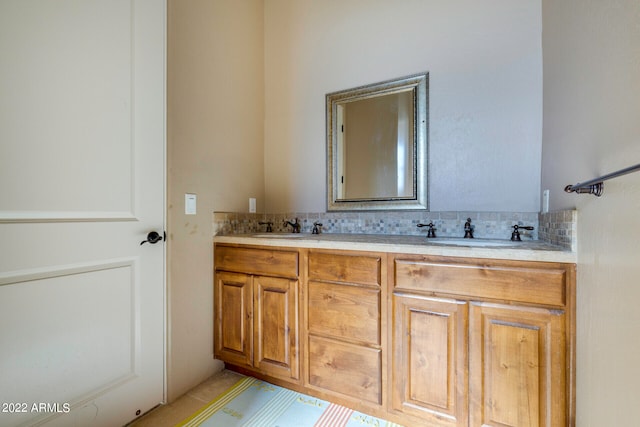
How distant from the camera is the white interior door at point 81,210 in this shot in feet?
3.28

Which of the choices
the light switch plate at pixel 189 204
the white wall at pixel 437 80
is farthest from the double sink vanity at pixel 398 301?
the light switch plate at pixel 189 204

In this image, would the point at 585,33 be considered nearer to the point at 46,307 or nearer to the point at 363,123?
the point at 363,123

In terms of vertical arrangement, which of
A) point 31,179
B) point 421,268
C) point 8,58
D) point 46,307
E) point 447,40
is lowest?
point 46,307

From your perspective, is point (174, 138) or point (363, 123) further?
point (363, 123)

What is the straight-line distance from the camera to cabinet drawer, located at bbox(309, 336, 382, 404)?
1317mm

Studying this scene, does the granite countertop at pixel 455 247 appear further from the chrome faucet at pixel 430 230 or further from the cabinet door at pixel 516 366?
the chrome faucet at pixel 430 230

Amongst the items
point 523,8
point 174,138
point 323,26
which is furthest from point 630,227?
Result: point 323,26

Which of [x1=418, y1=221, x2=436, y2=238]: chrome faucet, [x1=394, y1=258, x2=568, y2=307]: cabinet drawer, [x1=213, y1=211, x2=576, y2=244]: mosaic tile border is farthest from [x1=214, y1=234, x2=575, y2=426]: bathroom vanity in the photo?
[x1=418, y1=221, x2=436, y2=238]: chrome faucet

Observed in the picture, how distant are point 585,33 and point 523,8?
0.79 metres

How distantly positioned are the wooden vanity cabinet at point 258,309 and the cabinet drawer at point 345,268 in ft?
0.40

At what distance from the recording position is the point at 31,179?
1.03 metres

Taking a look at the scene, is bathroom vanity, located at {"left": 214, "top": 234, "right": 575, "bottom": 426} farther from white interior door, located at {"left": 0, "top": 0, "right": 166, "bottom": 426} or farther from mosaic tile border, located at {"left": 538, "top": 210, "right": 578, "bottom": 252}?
white interior door, located at {"left": 0, "top": 0, "right": 166, "bottom": 426}

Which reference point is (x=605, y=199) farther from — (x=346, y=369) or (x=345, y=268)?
(x=346, y=369)

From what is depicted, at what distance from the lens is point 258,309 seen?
5.31 feet
